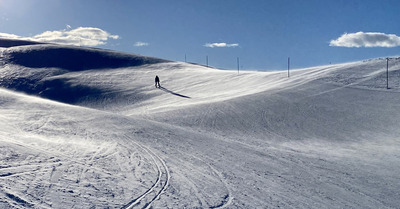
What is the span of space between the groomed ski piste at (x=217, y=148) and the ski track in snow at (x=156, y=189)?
31 mm

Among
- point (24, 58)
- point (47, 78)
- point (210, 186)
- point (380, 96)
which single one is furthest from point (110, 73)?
point (210, 186)

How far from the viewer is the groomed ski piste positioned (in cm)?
908

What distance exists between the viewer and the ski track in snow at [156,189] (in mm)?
8148

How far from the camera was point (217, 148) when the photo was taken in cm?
1514

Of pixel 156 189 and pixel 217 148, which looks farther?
pixel 217 148

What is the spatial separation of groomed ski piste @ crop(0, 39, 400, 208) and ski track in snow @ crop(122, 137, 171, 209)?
3cm

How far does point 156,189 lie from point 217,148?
6.22m

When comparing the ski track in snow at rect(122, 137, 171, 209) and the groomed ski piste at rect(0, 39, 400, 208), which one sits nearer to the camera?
the ski track in snow at rect(122, 137, 171, 209)

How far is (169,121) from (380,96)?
17588 millimetres

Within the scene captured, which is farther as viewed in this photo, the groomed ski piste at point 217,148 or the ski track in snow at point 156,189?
the groomed ski piste at point 217,148

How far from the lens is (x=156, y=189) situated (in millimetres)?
9203

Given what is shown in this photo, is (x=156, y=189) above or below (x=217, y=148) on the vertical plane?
above

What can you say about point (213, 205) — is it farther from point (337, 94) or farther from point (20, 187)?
point (337, 94)

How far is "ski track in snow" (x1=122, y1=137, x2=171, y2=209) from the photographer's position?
26.7 feet
